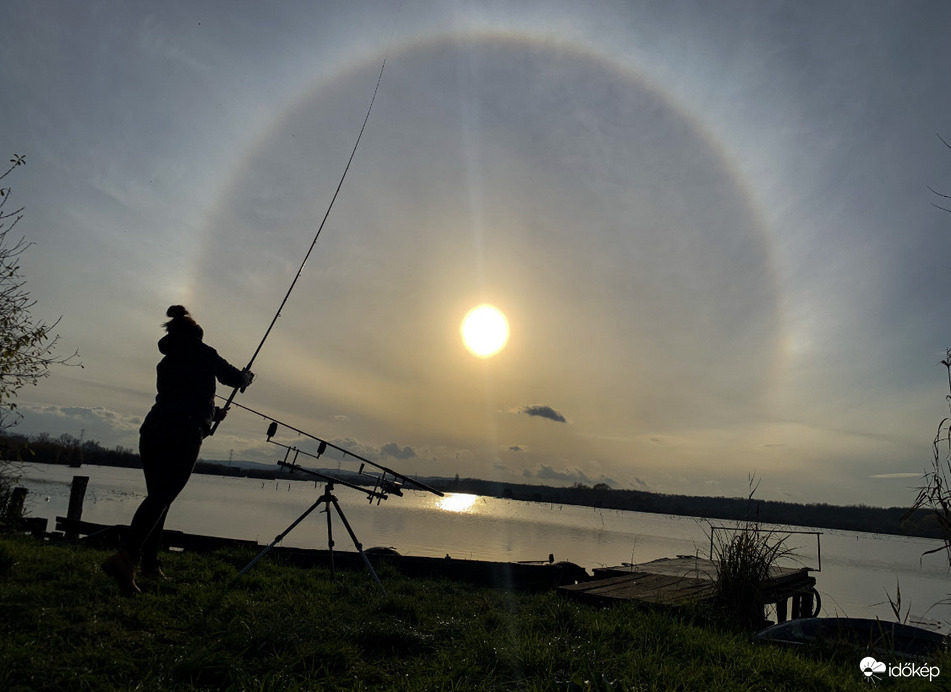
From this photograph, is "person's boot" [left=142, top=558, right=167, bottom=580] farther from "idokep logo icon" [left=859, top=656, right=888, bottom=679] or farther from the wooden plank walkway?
"idokep logo icon" [left=859, top=656, right=888, bottom=679]

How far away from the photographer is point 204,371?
248 inches

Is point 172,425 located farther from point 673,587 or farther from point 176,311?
point 673,587

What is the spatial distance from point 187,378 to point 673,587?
8.20 metres

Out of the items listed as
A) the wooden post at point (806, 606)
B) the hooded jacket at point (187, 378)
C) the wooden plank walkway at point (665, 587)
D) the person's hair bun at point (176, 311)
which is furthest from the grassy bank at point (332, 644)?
the wooden post at point (806, 606)

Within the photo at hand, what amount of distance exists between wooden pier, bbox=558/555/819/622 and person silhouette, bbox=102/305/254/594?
5566mm

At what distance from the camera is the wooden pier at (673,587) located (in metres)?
8.26

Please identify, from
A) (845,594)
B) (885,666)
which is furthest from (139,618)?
(845,594)

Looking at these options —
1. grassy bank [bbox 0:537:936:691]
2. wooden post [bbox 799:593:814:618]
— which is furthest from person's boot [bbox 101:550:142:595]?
wooden post [bbox 799:593:814:618]

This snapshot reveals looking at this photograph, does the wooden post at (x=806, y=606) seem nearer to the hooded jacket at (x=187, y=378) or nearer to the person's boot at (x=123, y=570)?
the hooded jacket at (x=187, y=378)

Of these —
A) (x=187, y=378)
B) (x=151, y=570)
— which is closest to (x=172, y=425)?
(x=187, y=378)

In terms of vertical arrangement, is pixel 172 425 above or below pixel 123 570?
above

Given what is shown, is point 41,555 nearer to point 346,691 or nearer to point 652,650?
point 346,691

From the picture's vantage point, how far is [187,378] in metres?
6.17

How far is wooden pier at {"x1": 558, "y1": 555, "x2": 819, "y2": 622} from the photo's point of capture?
826cm
